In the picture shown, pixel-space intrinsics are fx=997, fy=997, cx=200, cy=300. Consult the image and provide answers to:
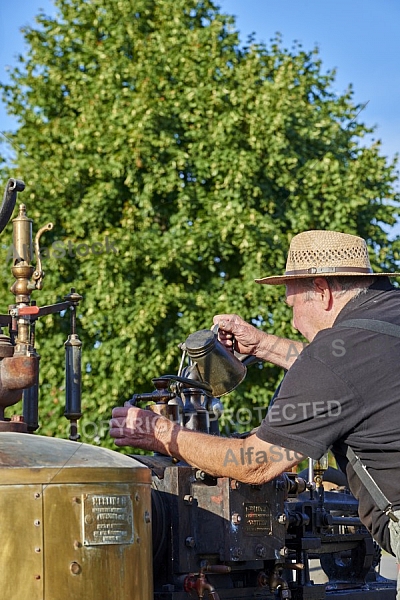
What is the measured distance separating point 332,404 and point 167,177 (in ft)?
37.7

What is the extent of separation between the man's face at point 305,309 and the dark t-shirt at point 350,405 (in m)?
0.32

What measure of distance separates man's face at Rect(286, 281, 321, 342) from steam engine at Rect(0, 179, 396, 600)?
56cm

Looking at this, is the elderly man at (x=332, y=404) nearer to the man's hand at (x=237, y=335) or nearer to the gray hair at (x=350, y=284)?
the gray hair at (x=350, y=284)

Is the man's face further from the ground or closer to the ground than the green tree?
closer to the ground

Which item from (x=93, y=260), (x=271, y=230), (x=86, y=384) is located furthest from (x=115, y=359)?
(x=271, y=230)

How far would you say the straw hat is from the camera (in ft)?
10.9

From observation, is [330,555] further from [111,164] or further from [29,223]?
[111,164]

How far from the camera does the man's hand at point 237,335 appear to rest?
4.33 m

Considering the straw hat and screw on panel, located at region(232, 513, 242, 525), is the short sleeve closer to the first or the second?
the straw hat

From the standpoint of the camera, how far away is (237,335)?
14.3 feet

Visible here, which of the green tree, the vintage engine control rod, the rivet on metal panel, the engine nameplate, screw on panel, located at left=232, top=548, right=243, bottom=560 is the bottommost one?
the rivet on metal panel


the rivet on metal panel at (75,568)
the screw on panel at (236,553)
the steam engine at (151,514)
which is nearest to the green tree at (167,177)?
the steam engine at (151,514)

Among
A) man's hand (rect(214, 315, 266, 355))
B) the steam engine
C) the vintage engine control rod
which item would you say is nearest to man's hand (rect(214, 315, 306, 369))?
man's hand (rect(214, 315, 266, 355))

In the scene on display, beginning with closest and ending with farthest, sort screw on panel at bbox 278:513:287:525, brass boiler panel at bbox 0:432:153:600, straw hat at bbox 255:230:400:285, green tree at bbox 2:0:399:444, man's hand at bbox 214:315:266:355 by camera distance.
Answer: brass boiler panel at bbox 0:432:153:600 → straw hat at bbox 255:230:400:285 → screw on panel at bbox 278:513:287:525 → man's hand at bbox 214:315:266:355 → green tree at bbox 2:0:399:444
